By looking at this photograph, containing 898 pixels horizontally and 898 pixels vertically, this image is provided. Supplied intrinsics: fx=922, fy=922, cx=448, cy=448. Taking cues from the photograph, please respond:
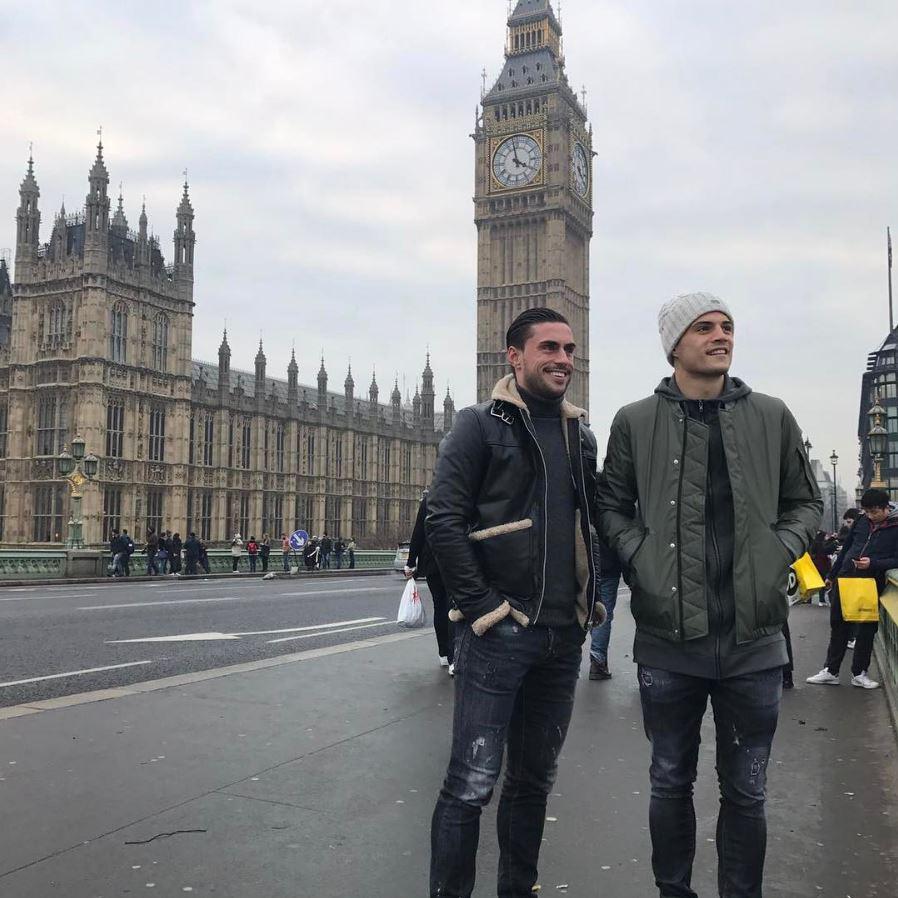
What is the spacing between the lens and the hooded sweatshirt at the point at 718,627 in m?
2.82

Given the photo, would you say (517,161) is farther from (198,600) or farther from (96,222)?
(198,600)

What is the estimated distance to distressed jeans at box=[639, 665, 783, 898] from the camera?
283 centimetres

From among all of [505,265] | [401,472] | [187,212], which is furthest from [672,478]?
[505,265]

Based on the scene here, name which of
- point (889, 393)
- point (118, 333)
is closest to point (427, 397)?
point (118, 333)

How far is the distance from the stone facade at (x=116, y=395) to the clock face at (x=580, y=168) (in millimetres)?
39574

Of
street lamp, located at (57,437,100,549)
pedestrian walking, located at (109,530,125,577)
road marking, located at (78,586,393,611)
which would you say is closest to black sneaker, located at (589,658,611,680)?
road marking, located at (78,586,393,611)

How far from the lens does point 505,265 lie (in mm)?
82625

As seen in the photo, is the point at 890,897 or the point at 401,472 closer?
the point at 890,897

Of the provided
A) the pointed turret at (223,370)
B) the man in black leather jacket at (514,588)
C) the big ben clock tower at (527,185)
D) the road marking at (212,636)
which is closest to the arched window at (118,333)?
the pointed turret at (223,370)

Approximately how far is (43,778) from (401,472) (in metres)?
65.7

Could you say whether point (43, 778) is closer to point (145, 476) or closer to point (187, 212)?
point (145, 476)

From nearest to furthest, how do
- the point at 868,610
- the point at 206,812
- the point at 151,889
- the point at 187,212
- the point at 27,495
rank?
the point at 151,889
the point at 206,812
the point at 868,610
the point at 27,495
the point at 187,212

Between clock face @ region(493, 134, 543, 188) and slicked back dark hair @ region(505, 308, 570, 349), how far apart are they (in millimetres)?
80635

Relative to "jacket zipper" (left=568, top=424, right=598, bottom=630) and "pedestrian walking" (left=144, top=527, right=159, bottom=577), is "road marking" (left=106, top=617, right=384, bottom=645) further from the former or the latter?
"pedestrian walking" (left=144, top=527, right=159, bottom=577)
